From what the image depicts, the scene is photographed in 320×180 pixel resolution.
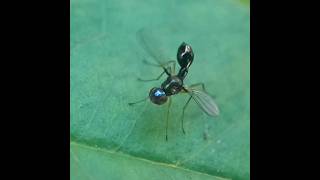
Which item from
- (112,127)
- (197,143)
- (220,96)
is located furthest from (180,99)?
(112,127)

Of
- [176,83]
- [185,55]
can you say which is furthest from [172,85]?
[185,55]

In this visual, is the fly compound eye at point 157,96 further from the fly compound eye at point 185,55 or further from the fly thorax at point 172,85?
the fly compound eye at point 185,55

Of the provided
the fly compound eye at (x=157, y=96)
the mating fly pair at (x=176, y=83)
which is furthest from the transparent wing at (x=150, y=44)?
the fly compound eye at (x=157, y=96)

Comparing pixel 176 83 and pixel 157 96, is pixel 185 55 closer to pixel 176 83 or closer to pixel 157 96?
pixel 176 83

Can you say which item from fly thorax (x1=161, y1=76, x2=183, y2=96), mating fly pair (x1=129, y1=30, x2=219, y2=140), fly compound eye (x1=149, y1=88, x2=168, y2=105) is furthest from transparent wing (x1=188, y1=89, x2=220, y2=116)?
fly compound eye (x1=149, y1=88, x2=168, y2=105)

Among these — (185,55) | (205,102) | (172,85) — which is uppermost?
(185,55)

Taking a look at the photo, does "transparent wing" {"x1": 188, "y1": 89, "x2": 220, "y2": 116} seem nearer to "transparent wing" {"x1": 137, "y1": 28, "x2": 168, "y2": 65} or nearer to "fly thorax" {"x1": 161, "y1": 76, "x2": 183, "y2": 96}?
"fly thorax" {"x1": 161, "y1": 76, "x2": 183, "y2": 96}
